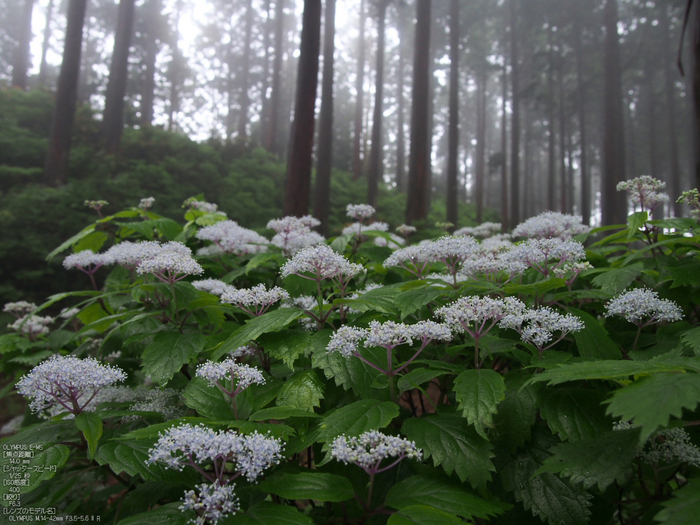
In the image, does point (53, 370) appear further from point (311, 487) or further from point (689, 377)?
point (689, 377)

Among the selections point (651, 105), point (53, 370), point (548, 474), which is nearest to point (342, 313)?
point (548, 474)

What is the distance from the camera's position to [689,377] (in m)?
1.17

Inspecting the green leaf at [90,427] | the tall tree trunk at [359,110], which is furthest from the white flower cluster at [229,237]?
the tall tree trunk at [359,110]

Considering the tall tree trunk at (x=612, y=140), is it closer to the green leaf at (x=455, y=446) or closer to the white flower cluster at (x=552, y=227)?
the white flower cluster at (x=552, y=227)

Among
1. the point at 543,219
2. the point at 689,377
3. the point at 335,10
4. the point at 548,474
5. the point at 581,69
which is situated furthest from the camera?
the point at 581,69

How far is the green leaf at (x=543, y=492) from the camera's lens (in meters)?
1.45

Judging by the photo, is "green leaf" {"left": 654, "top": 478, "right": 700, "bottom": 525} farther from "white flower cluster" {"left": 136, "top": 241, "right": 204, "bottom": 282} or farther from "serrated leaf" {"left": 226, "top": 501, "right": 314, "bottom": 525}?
"white flower cluster" {"left": 136, "top": 241, "right": 204, "bottom": 282}

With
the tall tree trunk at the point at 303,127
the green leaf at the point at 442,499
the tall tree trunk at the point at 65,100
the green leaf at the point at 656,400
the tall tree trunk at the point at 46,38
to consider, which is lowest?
the green leaf at the point at 442,499

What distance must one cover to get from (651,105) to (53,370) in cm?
3912

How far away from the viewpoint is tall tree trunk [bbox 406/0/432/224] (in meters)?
11.0

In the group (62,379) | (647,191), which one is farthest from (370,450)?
(647,191)

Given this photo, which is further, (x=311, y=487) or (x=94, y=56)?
(x=94, y=56)

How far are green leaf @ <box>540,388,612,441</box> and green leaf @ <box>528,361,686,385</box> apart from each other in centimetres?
28

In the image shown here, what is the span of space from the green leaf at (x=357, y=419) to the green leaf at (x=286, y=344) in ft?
1.24
